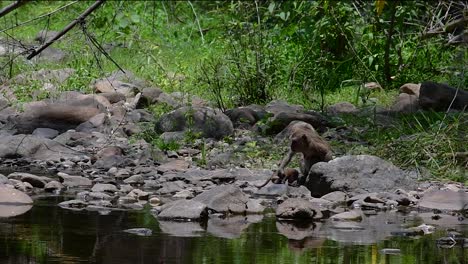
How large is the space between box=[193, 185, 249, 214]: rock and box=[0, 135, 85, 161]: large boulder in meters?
2.95

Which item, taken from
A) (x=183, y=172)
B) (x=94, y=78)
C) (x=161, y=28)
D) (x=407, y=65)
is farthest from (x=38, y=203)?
(x=161, y=28)

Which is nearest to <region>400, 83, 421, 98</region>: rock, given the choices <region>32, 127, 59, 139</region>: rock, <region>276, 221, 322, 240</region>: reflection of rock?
<region>32, 127, 59, 139</region>: rock

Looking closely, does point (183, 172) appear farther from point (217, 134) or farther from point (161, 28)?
point (161, 28)

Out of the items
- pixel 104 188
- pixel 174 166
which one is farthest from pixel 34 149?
pixel 104 188

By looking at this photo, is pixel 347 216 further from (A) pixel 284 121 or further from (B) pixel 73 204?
(A) pixel 284 121

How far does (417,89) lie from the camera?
12125 mm

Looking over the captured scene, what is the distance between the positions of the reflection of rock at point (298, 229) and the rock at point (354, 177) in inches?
53.3

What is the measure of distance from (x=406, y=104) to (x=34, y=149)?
410 cm

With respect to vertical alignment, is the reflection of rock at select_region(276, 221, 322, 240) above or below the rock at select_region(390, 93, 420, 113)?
below

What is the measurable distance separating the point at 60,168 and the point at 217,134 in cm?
175

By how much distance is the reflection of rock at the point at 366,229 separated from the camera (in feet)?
20.7

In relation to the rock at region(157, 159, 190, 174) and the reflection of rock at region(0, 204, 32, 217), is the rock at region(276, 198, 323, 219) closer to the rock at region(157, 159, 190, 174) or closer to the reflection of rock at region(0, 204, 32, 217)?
the reflection of rock at region(0, 204, 32, 217)

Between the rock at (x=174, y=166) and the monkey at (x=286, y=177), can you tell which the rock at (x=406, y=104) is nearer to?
the rock at (x=174, y=166)

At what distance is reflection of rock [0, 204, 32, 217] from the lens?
685cm
